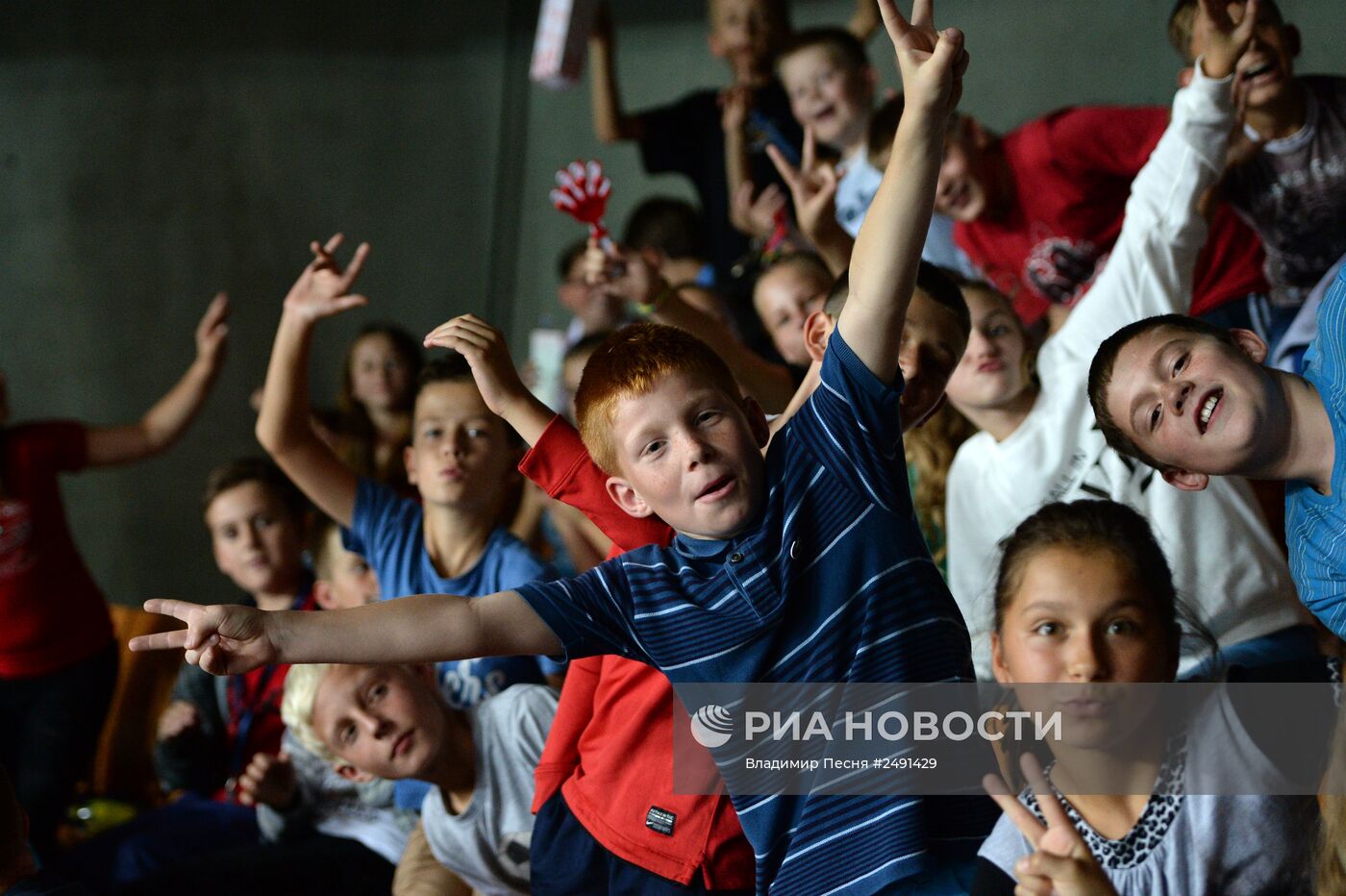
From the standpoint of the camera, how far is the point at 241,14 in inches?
167

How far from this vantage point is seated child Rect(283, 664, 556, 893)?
6.39 ft

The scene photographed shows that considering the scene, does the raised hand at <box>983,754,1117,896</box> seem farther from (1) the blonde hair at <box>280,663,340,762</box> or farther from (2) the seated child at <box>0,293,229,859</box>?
(2) the seated child at <box>0,293,229,859</box>

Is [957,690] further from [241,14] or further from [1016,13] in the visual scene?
[241,14]

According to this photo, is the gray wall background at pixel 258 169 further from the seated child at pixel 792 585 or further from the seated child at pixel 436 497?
the seated child at pixel 792 585

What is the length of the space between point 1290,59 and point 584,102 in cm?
303

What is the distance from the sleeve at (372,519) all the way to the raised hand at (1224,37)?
1.55 metres

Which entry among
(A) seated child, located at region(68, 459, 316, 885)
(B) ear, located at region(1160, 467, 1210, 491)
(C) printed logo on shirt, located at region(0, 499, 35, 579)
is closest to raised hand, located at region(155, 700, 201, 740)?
(A) seated child, located at region(68, 459, 316, 885)

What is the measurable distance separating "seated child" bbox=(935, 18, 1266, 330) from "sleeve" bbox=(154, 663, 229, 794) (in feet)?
6.12

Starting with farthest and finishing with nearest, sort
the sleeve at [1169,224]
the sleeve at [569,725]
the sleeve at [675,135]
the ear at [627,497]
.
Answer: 1. the sleeve at [675,135]
2. the sleeve at [1169,224]
3. the sleeve at [569,725]
4. the ear at [627,497]

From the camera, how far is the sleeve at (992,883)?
155 cm

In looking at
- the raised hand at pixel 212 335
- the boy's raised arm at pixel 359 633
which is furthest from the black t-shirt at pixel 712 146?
the boy's raised arm at pixel 359 633

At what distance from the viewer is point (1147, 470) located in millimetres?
1936

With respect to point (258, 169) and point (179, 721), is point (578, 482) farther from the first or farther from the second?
point (258, 169)

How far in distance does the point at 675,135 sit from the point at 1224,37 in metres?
1.86
